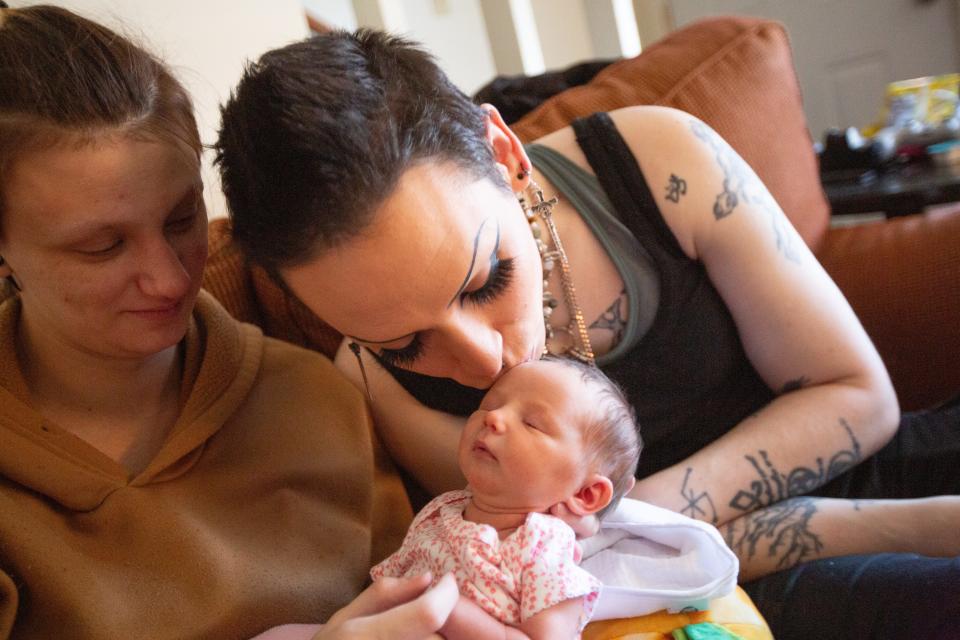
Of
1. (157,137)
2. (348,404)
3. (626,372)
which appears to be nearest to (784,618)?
(626,372)

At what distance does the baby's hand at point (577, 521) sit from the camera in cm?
100

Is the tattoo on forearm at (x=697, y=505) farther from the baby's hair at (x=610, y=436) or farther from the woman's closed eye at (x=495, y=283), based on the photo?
the woman's closed eye at (x=495, y=283)

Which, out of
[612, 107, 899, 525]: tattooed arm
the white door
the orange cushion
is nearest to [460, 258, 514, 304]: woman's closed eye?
[612, 107, 899, 525]: tattooed arm

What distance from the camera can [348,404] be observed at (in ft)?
4.22

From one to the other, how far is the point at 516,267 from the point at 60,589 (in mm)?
630

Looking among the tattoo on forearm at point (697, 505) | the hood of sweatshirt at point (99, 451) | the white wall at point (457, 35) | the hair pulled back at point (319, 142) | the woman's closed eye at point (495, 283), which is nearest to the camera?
the hair pulled back at point (319, 142)

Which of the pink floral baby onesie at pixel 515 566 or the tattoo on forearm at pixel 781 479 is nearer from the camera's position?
the pink floral baby onesie at pixel 515 566

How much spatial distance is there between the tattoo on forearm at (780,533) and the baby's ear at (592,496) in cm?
26

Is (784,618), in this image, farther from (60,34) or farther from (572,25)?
(572,25)

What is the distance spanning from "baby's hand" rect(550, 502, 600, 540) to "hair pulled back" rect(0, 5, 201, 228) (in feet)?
1.98

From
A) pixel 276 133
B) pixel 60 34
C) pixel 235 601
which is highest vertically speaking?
pixel 60 34

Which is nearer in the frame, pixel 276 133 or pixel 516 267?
pixel 276 133

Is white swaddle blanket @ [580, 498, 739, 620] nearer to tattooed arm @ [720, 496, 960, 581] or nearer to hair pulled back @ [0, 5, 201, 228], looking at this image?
tattooed arm @ [720, 496, 960, 581]

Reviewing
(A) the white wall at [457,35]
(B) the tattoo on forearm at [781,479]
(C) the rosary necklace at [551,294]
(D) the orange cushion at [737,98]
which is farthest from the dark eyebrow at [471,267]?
(A) the white wall at [457,35]
